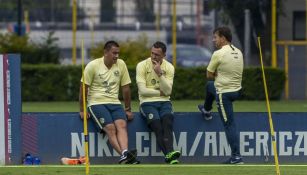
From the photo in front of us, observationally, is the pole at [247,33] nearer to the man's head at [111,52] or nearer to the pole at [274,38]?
the pole at [274,38]

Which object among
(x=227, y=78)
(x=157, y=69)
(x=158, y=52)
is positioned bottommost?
(x=227, y=78)

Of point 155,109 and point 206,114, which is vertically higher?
point 155,109

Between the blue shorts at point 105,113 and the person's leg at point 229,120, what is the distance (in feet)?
4.45

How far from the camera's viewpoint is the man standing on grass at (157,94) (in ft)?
48.2

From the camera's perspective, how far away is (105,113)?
14.6m

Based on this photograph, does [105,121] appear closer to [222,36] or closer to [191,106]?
[222,36]

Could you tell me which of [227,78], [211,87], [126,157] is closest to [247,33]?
[211,87]

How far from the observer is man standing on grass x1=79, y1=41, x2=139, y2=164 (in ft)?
47.9

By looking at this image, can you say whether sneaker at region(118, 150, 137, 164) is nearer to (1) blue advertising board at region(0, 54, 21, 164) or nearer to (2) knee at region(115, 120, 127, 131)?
(2) knee at region(115, 120, 127, 131)

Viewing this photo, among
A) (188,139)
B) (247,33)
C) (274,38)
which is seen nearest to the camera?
(188,139)

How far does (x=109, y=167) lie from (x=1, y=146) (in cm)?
177

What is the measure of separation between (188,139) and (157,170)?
80.9 inches

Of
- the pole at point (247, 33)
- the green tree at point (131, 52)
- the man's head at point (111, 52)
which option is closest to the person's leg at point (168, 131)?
the man's head at point (111, 52)

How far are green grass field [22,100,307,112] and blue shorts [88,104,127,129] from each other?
847cm
